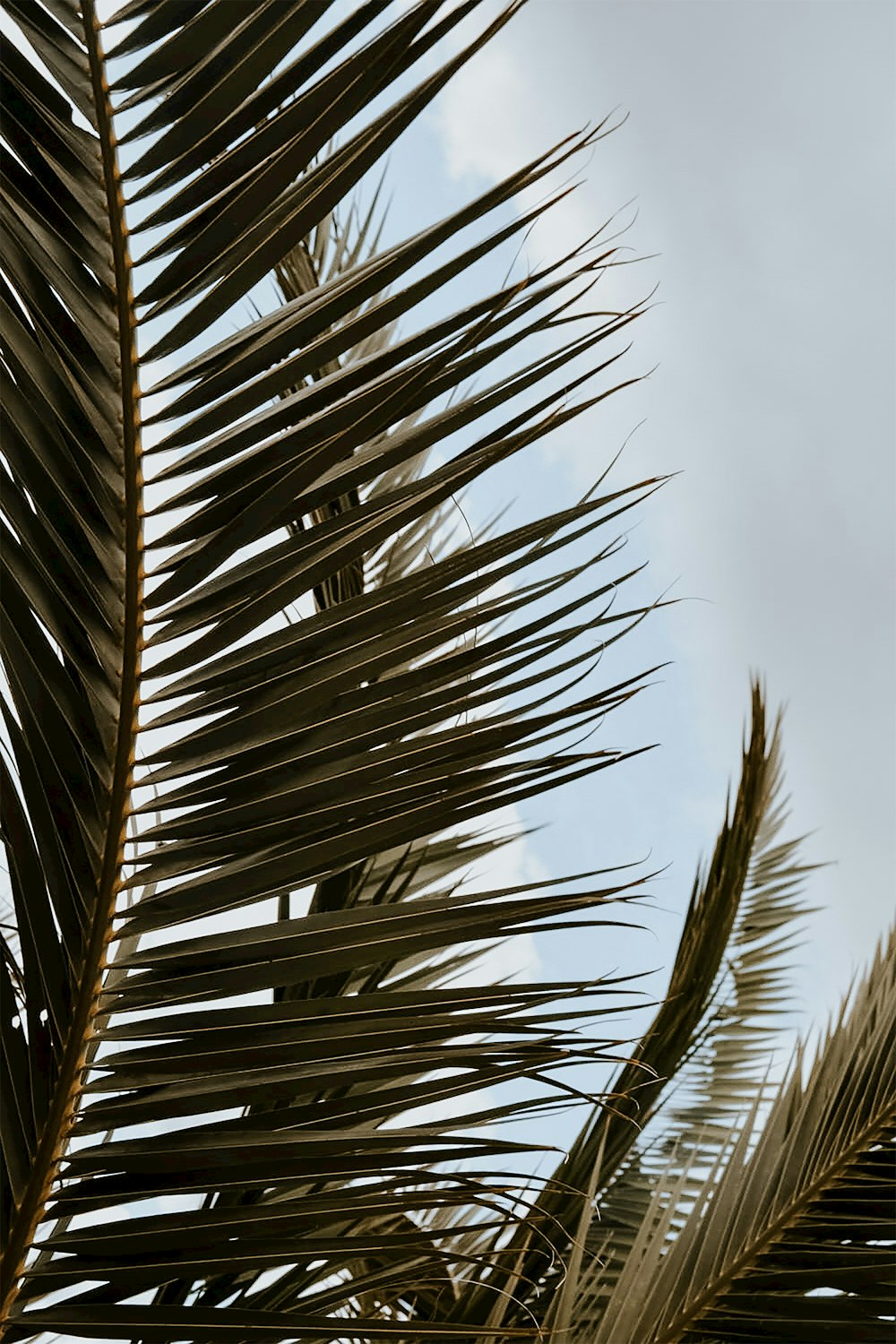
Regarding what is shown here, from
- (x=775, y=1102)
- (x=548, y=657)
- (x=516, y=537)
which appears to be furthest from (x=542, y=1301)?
(x=516, y=537)

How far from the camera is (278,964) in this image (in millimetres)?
747

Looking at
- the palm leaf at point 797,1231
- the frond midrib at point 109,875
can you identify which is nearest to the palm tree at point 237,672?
the frond midrib at point 109,875

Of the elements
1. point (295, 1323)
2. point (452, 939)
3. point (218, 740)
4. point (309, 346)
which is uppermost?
point (309, 346)

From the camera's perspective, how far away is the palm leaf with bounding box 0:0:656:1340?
70 centimetres

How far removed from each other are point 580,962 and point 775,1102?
0.40m

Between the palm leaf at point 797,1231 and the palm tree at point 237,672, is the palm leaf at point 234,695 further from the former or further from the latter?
the palm leaf at point 797,1231

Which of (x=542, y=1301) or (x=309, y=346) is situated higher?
(x=309, y=346)

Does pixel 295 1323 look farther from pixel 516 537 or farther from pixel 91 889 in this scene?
pixel 516 537

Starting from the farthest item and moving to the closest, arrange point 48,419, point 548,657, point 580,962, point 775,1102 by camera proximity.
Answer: point 775,1102 → point 580,962 → point 548,657 → point 48,419

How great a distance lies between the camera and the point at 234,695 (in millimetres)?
776

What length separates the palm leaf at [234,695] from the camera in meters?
0.70

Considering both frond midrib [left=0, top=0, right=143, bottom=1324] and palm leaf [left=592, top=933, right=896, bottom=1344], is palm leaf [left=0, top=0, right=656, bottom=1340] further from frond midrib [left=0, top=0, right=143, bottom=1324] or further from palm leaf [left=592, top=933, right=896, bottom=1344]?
palm leaf [left=592, top=933, right=896, bottom=1344]

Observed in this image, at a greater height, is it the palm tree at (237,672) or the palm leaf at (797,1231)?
the palm tree at (237,672)

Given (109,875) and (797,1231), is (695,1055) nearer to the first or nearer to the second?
(797,1231)
